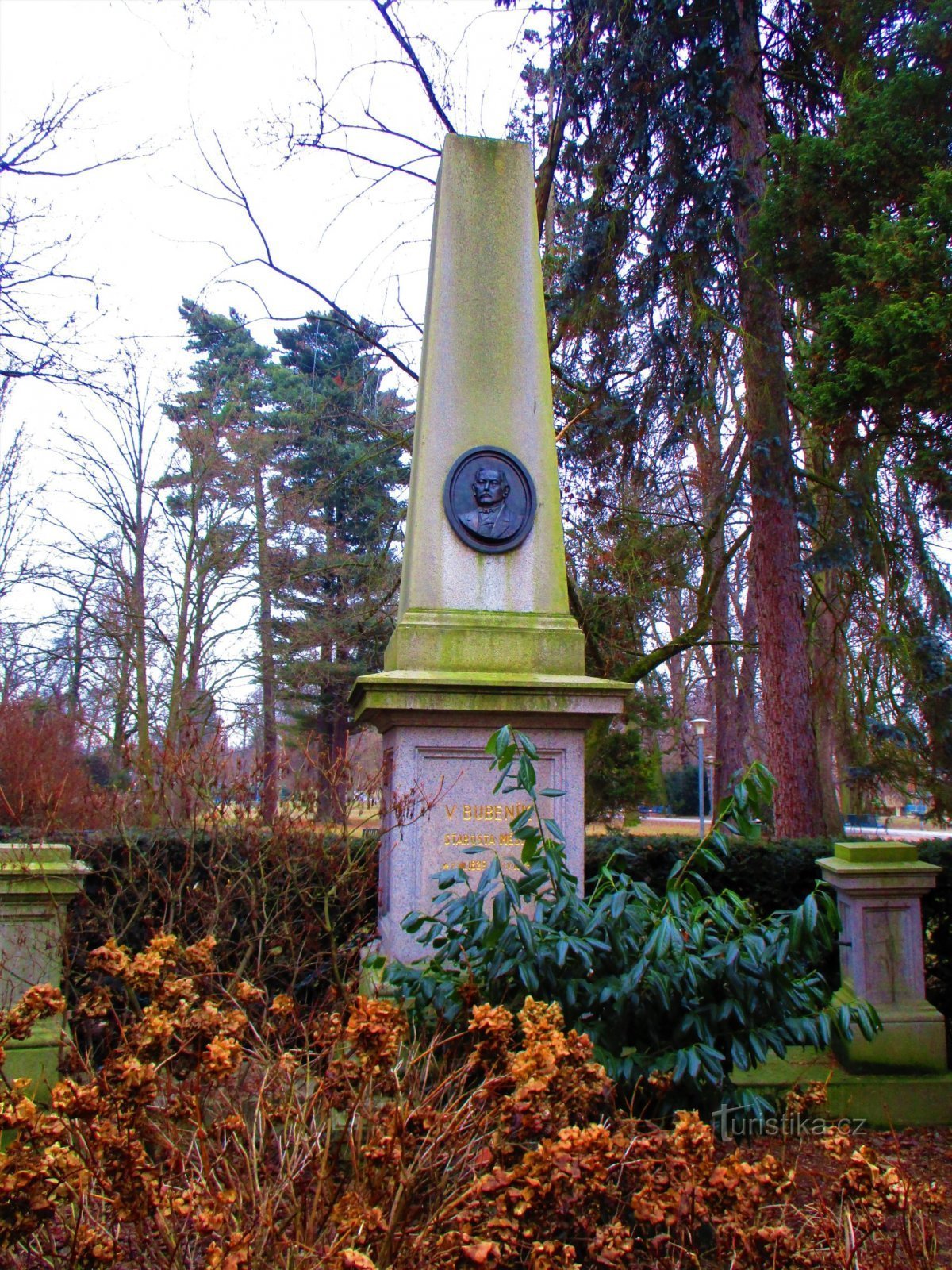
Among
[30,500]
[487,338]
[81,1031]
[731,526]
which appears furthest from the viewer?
[30,500]

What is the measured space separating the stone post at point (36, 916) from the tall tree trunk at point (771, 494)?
718 centimetres

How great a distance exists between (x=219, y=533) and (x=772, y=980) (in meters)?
16.6

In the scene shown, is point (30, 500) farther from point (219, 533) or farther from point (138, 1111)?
point (138, 1111)

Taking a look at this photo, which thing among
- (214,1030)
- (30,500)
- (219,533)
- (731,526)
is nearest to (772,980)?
(214,1030)

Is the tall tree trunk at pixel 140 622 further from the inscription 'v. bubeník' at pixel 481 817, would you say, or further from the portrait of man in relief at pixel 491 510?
the inscription 'v. bubeník' at pixel 481 817

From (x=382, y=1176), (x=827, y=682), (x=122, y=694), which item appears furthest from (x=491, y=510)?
(x=122, y=694)

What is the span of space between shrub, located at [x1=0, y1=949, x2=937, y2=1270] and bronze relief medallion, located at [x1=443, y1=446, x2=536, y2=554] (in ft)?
11.7

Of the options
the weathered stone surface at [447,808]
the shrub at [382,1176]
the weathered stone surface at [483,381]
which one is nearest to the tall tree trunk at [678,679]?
the weathered stone surface at [483,381]

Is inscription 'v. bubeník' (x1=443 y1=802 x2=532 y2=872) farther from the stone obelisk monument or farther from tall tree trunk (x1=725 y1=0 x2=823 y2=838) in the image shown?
tall tree trunk (x1=725 y1=0 x2=823 y2=838)

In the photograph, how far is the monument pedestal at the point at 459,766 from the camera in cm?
511

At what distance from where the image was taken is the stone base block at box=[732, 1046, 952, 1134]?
193 inches

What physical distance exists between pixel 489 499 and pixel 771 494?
16.2ft

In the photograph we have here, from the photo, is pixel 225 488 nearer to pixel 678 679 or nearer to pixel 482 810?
pixel 678 679

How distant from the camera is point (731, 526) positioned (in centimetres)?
1594
